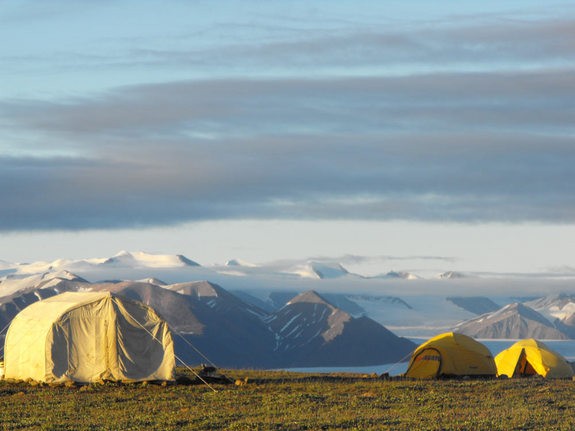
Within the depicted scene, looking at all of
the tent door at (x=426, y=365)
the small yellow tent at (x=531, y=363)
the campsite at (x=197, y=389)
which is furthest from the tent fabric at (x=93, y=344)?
the small yellow tent at (x=531, y=363)

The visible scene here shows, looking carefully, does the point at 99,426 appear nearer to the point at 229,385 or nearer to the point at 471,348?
the point at 229,385

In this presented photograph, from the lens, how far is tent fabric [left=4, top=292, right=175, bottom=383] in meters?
65.7

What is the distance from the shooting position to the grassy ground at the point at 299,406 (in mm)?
45781

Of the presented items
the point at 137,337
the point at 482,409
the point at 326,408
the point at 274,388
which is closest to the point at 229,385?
the point at 274,388

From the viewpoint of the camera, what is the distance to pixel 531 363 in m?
83.6

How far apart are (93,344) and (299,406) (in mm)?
18297

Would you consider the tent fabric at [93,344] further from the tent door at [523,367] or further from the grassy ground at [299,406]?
the tent door at [523,367]

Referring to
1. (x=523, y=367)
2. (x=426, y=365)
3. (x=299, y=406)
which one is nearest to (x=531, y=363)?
A: (x=523, y=367)

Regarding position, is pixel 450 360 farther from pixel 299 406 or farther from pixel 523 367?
pixel 299 406

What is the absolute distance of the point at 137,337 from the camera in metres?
67.4

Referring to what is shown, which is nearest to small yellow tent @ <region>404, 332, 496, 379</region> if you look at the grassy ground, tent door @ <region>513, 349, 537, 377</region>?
tent door @ <region>513, 349, 537, 377</region>

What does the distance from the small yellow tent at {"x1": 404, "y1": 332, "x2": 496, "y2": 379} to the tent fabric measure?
19177mm

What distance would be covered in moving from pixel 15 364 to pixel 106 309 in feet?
20.8

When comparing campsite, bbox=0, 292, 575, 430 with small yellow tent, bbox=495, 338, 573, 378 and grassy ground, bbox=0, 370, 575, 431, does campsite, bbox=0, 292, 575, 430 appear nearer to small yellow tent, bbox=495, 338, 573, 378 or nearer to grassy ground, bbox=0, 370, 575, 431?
grassy ground, bbox=0, 370, 575, 431
